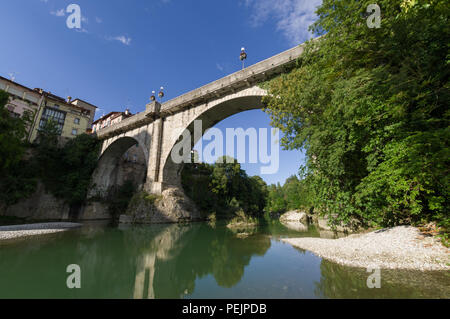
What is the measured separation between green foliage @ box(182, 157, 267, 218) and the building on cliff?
19.7 metres

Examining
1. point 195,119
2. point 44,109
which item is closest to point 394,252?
point 195,119

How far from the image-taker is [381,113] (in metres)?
5.61

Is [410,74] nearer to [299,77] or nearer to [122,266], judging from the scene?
[299,77]

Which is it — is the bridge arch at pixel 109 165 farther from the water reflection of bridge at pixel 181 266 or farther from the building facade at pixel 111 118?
the water reflection of bridge at pixel 181 266

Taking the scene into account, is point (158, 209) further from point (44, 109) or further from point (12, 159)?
point (44, 109)

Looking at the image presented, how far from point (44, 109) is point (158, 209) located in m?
31.2


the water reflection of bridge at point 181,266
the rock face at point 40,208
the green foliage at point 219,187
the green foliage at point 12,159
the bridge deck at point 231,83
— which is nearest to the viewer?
the water reflection of bridge at point 181,266

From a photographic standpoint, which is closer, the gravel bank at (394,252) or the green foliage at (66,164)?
the gravel bank at (394,252)

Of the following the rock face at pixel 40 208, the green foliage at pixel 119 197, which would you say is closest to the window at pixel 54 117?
the rock face at pixel 40 208

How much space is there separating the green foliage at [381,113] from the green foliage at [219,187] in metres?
18.8

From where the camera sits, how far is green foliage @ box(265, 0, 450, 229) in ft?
14.9

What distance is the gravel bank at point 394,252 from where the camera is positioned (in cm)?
430
